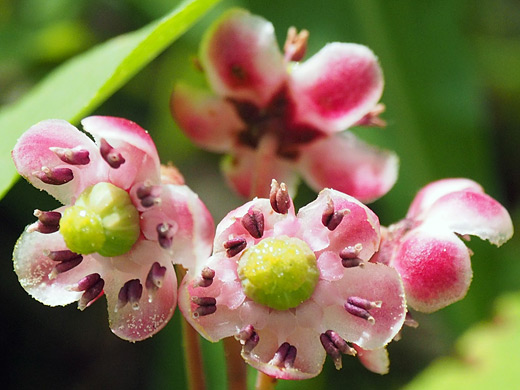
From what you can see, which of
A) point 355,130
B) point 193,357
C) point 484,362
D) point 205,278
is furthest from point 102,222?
point 355,130

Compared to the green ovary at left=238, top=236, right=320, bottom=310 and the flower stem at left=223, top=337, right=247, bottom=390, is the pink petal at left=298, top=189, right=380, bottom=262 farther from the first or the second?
the flower stem at left=223, top=337, right=247, bottom=390

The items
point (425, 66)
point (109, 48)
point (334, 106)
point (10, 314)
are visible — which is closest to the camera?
point (334, 106)

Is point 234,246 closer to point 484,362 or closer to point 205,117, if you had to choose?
point 205,117

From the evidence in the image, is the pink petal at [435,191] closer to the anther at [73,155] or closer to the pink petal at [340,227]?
the pink petal at [340,227]

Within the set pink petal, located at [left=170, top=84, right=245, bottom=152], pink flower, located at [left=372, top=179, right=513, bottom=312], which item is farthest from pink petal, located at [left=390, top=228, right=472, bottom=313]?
pink petal, located at [left=170, top=84, right=245, bottom=152]

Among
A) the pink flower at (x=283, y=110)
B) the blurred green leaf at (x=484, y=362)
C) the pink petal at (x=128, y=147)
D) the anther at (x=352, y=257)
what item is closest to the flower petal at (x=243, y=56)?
the pink flower at (x=283, y=110)

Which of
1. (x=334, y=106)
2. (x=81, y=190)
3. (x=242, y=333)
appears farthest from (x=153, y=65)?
(x=242, y=333)

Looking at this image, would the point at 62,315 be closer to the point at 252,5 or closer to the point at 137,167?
the point at 252,5
